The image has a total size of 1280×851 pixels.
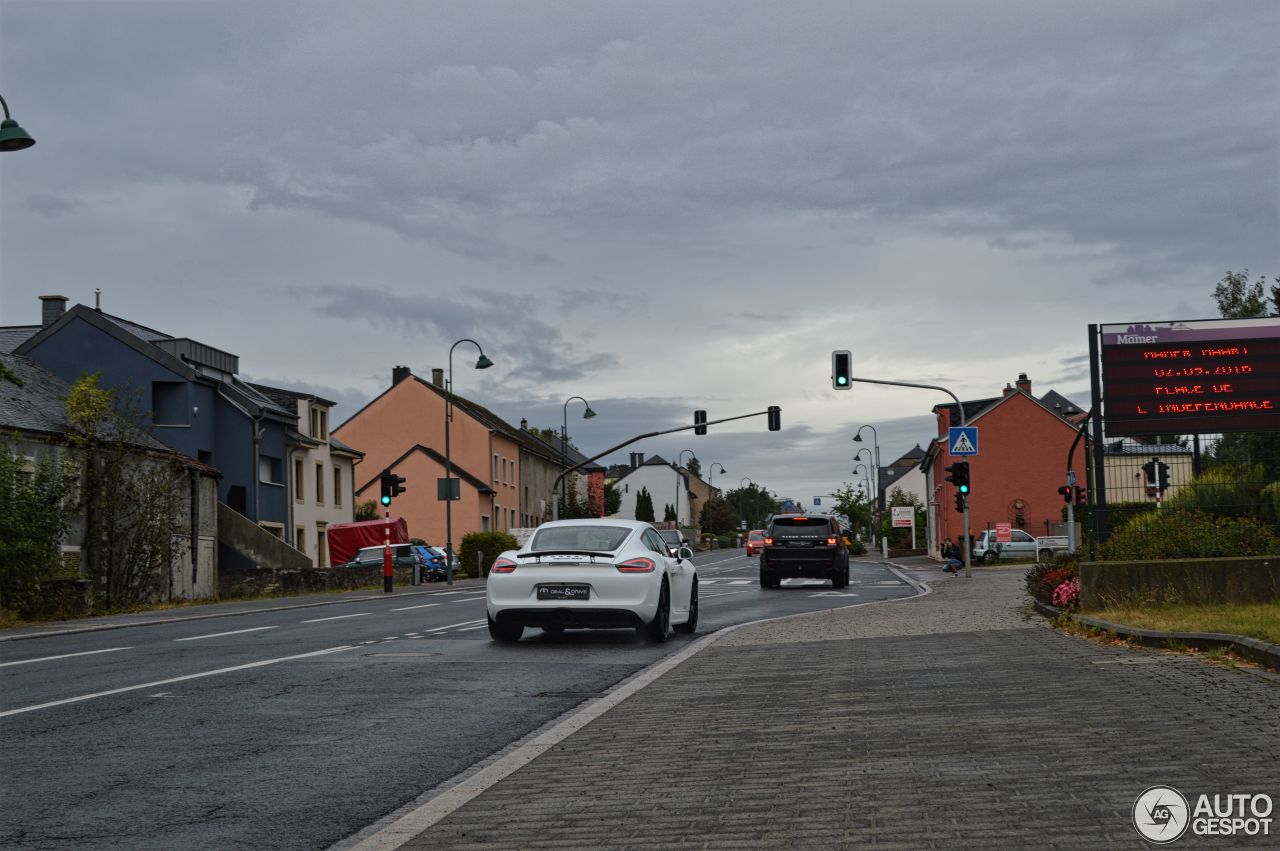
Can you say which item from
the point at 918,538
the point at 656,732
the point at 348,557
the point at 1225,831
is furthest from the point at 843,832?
the point at 918,538

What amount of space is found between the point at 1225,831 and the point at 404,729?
5.50 metres

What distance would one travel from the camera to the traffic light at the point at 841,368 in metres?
37.6

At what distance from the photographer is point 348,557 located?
198ft

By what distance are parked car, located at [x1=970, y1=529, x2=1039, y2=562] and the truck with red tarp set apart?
24025 mm

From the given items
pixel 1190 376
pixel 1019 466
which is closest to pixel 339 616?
pixel 1190 376

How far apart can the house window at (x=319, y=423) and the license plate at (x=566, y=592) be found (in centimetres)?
4558

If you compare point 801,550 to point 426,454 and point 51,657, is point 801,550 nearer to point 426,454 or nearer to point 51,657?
point 51,657

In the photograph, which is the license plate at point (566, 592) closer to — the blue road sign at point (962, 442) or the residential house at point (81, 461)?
the residential house at point (81, 461)

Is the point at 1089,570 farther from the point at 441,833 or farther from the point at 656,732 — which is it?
the point at 441,833

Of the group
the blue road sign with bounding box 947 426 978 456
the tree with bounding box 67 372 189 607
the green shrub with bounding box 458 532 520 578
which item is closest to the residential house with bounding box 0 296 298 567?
the green shrub with bounding box 458 532 520 578


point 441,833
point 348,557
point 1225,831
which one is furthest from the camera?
point 348,557

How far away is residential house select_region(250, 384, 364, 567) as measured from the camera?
188 feet


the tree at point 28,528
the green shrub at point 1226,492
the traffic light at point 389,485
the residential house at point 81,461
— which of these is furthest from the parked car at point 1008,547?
the green shrub at point 1226,492

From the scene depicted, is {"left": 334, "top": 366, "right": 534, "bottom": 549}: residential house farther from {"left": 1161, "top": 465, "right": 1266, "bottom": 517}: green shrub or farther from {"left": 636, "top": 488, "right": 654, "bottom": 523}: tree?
{"left": 636, "top": 488, "right": 654, "bottom": 523}: tree
